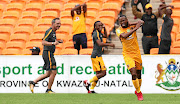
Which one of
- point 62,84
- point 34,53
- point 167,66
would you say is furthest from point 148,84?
point 34,53

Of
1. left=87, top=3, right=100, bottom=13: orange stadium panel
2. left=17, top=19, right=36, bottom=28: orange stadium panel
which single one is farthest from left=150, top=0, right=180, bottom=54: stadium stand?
left=17, top=19, right=36, bottom=28: orange stadium panel

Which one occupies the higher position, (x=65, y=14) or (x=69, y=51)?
(x=65, y=14)

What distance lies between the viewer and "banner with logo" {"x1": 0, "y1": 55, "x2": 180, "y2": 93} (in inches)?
472

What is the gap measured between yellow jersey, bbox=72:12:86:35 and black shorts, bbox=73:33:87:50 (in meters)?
0.16

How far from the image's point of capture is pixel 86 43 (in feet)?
44.6

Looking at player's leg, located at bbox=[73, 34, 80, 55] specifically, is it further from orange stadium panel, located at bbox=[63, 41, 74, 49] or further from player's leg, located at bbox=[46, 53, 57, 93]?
player's leg, located at bbox=[46, 53, 57, 93]

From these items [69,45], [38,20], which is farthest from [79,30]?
[38,20]

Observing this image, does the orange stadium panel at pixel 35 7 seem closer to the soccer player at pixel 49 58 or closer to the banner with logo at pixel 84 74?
the banner with logo at pixel 84 74

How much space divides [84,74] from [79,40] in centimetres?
162

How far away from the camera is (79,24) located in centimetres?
1394

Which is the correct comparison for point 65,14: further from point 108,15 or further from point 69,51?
point 69,51

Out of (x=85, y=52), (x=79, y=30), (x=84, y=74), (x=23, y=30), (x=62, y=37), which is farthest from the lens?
(x=23, y=30)

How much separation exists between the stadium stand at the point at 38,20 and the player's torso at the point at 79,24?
0.57 metres

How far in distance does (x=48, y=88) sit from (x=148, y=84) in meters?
2.62
